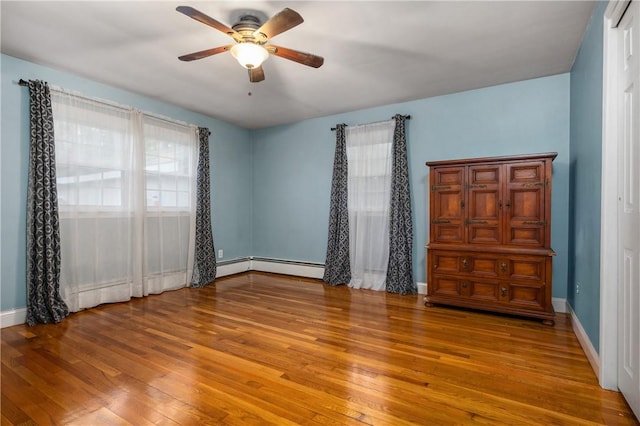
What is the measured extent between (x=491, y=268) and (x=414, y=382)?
1.85m

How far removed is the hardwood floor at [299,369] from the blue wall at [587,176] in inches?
16.1

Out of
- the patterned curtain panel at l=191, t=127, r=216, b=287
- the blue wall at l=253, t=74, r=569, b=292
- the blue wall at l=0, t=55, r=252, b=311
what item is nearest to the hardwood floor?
the blue wall at l=0, t=55, r=252, b=311

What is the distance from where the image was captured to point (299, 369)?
7.22 feet

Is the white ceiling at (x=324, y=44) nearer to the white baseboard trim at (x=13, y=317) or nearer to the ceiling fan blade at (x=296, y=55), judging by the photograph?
the ceiling fan blade at (x=296, y=55)

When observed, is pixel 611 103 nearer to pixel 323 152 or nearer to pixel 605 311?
pixel 605 311

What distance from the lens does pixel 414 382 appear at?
2021 mm

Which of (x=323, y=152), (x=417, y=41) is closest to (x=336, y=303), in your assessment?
(x=323, y=152)

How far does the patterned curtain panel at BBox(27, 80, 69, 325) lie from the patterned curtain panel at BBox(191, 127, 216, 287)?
1725mm

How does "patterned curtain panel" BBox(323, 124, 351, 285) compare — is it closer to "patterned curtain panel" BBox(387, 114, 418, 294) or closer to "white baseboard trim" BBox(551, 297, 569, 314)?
"patterned curtain panel" BBox(387, 114, 418, 294)

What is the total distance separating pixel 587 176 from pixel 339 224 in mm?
2941

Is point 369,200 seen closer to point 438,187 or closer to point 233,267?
point 438,187

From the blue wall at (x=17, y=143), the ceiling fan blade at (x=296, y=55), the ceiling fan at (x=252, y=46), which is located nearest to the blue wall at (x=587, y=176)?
the ceiling fan blade at (x=296, y=55)

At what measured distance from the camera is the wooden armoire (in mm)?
3137

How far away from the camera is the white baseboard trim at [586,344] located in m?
2.11
